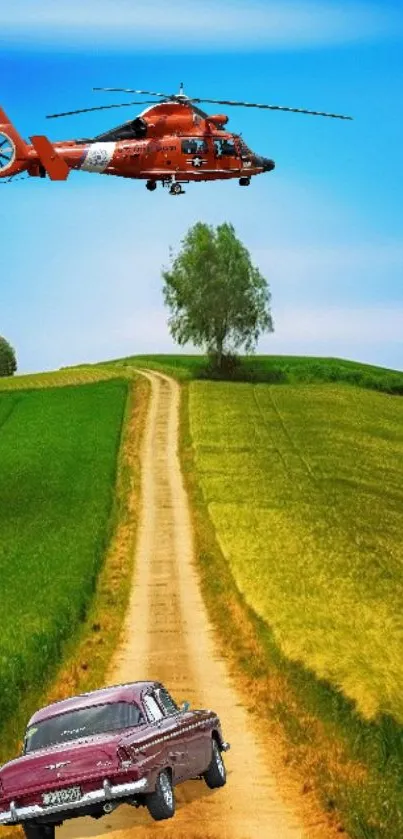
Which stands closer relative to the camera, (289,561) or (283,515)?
(289,561)

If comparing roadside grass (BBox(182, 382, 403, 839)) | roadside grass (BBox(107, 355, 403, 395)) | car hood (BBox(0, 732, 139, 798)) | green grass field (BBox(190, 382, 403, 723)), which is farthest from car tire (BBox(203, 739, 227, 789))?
roadside grass (BBox(107, 355, 403, 395))

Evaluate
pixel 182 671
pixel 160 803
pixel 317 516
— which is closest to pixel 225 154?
pixel 317 516

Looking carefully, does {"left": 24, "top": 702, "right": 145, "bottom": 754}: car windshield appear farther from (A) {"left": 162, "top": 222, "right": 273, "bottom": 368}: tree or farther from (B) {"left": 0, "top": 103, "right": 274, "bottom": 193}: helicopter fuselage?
(A) {"left": 162, "top": 222, "right": 273, "bottom": 368}: tree

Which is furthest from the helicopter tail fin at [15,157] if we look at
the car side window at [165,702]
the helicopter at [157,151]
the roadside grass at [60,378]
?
the roadside grass at [60,378]

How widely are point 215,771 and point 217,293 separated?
361 feet

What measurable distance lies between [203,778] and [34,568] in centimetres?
2898

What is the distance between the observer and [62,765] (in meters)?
18.7

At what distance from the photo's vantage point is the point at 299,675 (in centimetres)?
3488

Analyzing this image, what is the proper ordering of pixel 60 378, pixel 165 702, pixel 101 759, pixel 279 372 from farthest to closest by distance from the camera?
pixel 279 372 < pixel 60 378 < pixel 165 702 < pixel 101 759

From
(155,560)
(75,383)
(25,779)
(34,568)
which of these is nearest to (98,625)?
(34,568)

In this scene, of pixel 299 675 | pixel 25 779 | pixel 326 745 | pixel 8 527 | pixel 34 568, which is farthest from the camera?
pixel 8 527

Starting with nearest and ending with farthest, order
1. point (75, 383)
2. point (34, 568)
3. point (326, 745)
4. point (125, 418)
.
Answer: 1. point (326, 745)
2. point (34, 568)
3. point (125, 418)
4. point (75, 383)

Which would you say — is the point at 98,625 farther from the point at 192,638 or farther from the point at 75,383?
the point at 75,383

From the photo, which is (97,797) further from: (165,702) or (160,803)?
(165,702)
